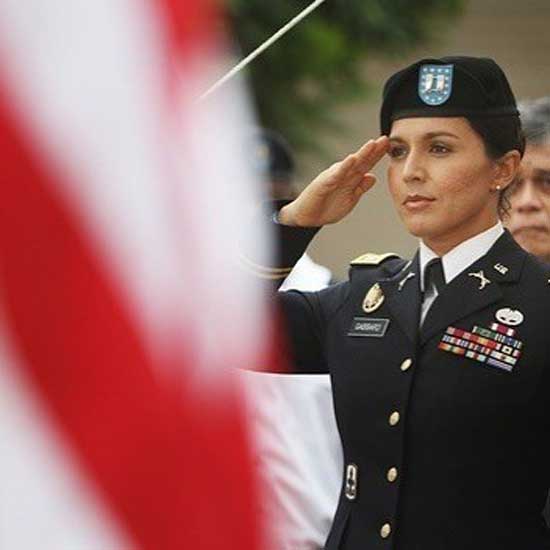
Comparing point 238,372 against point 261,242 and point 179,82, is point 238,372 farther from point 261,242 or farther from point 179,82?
point 261,242

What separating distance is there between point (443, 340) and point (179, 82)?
1.71 metres

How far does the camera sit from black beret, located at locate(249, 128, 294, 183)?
523 cm

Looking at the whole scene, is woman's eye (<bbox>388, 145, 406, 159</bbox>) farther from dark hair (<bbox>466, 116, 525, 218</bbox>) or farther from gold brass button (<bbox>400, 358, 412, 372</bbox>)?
gold brass button (<bbox>400, 358, 412, 372</bbox>)

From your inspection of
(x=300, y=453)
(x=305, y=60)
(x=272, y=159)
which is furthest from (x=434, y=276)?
(x=305, y=60)

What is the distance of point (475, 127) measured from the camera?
3.05 metres

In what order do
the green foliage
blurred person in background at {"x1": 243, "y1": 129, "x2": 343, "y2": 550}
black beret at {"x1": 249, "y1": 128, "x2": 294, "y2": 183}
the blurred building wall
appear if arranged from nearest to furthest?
blurred person in background at {"x1": 243, "y1": 129, "x2": 343, "y2": 550}, black beret at {"x1": 249, "y1": 128, "x2": 294, "y2": 183}, the green foliage, the blurred building wall

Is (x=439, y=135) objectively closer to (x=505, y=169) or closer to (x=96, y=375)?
(x=505, y=169)

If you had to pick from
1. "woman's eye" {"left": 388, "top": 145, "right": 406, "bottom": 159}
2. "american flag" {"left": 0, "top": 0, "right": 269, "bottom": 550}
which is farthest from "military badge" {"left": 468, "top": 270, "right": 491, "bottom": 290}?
"american flag" {"left": 0, "top": 0, "right": 269, "bottom": 550}

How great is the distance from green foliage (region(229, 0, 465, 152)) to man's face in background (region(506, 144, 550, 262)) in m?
3.16

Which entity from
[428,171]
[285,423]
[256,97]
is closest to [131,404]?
[428,171]

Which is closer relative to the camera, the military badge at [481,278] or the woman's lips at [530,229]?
the military badge at [481,278]

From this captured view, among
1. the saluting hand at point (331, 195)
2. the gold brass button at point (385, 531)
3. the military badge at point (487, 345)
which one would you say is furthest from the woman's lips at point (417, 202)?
the gold brass button at point (385, 531)

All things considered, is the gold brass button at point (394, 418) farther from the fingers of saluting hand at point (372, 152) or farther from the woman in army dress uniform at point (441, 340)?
the fingers of saluting hand at point (372, 152)

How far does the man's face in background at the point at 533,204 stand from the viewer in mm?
3777
